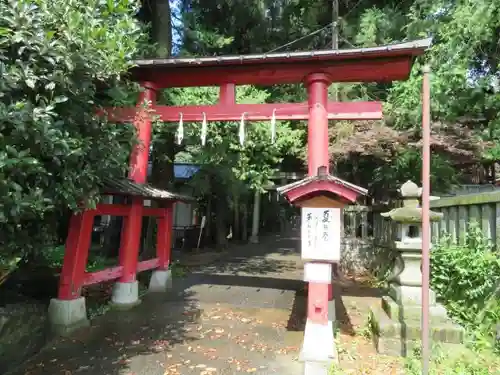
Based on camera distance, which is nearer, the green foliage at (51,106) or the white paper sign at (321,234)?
the green foliage at (51,106)

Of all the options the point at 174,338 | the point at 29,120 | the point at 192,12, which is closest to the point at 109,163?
the point at 29,120

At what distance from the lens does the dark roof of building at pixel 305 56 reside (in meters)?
6.43

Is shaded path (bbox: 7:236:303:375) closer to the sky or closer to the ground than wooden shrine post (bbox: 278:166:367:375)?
closer to the ground

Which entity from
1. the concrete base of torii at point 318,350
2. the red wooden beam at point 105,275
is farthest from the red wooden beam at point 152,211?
the concrete base of torii at point 318,350

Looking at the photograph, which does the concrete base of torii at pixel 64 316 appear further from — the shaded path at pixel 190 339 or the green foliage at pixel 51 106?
the green foliage at pixel 51 106

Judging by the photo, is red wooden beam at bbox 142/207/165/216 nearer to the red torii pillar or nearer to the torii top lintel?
the red torii pillar

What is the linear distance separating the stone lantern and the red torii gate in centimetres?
Answer: 157

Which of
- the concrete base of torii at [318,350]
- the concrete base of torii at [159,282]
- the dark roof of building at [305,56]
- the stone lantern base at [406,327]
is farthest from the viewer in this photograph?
the concrete base of torii at [159,282]

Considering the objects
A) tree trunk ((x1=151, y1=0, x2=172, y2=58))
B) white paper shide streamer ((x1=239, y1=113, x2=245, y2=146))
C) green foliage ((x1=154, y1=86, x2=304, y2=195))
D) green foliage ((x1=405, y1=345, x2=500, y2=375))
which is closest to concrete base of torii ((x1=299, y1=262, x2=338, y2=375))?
green foliage ((x1=405, y1=345, x2=500, y2=375))

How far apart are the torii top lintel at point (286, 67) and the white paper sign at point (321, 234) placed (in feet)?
9.42

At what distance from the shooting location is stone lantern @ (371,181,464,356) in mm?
5207

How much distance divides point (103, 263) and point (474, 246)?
32.7 ft

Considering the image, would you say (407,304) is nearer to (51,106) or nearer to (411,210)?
(411,210)

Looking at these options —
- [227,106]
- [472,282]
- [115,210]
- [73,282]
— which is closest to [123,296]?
[73,282]
